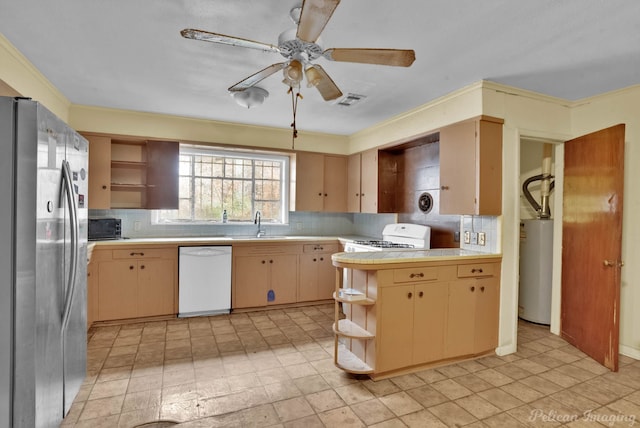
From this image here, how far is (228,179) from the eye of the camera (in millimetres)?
4797

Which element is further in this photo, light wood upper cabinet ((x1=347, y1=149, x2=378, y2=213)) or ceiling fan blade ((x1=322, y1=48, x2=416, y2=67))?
light wood upper cabinet ((x1=347, y1=149, x2=378, y2=213))

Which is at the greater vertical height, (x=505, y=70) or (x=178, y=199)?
(x=505, y=70)

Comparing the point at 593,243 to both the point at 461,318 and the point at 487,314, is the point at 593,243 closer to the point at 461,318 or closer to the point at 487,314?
the point at 487,314

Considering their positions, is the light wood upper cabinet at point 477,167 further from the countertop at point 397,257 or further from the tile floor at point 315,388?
the tile floor at point 315,388

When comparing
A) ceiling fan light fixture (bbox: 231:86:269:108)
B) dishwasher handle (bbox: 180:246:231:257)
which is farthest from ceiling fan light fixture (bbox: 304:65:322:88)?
dishwasher handle (bbox: 180:246:231:257)

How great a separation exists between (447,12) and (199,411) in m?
2.83

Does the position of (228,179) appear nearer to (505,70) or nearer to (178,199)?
(178,199)

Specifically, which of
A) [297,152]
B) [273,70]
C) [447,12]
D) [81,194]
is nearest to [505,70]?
[447,12]

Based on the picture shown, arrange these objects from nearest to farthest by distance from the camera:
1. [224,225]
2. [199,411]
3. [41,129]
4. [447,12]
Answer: [41,129] < [447,12] < [199,411] < [224,225]

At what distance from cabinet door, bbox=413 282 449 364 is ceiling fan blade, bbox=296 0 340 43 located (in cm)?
197

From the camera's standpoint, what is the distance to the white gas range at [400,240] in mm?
3850

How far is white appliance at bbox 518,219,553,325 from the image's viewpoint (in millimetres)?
3805

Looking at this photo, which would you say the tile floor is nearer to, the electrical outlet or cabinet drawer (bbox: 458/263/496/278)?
cabinet drawer (bbox: 458/263/496/278)

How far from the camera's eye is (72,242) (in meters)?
1.84
